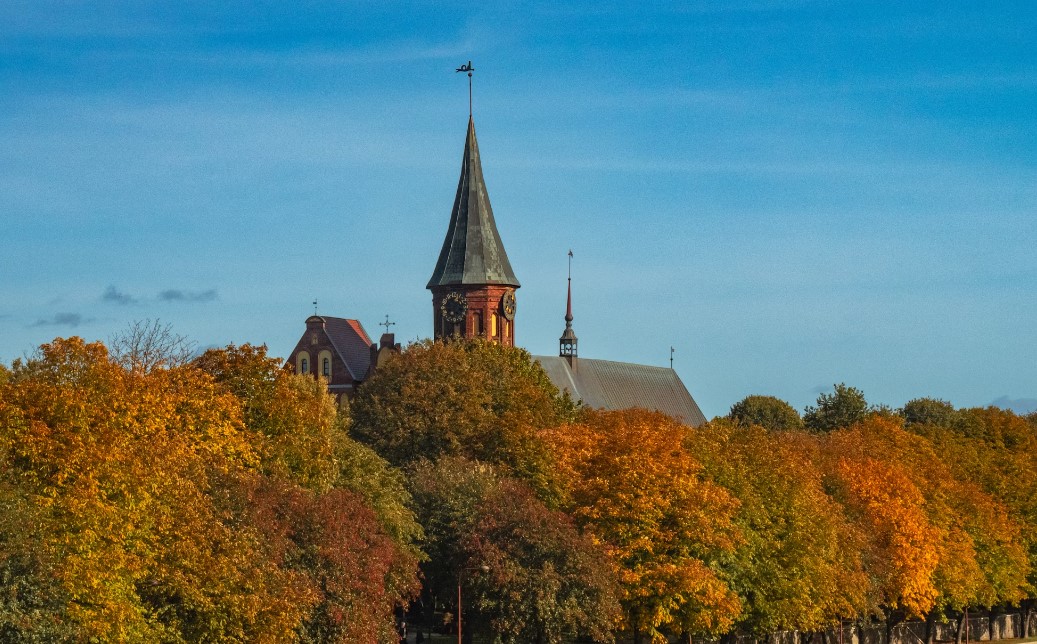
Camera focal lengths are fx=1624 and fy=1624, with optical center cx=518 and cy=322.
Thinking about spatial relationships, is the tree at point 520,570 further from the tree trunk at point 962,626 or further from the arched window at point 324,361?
the arched window at point 324,361

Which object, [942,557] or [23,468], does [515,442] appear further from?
[23,468]

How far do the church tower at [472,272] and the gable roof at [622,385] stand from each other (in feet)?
24.5

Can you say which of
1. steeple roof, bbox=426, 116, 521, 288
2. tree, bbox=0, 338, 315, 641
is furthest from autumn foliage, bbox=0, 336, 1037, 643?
steeple roof, bbox=426, 116, 521, 288

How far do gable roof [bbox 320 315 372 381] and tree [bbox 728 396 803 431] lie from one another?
30.0m

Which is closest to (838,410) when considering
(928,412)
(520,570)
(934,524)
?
(928,412)

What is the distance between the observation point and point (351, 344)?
428 ft

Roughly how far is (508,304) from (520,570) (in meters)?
Result: 68.9

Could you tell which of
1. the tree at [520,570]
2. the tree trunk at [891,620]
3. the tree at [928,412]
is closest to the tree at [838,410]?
the tree at [928,412]

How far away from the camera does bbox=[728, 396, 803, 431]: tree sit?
129 m

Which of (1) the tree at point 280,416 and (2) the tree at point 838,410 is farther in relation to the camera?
(2) the tree at point 838,410

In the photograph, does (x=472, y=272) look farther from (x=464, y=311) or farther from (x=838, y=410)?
(x=838, y=410)

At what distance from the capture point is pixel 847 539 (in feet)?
239

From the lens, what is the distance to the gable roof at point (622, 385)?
439ft

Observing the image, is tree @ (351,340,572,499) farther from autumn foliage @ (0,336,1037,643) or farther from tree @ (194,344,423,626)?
tree @ (194,344,423,626)
